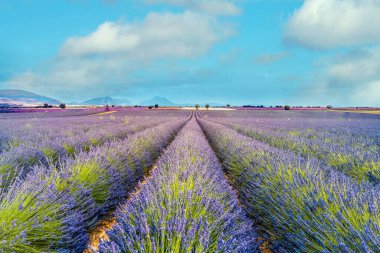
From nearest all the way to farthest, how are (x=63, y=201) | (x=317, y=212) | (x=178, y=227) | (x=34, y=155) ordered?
(x=178, y=227) → (x=317, y=212) → (x=63, y=201) → (x=34, y=155)

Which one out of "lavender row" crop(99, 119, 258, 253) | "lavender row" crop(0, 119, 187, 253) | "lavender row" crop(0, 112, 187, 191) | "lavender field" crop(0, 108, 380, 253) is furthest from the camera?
"lavender row" crop(0, 112, 187, 191)

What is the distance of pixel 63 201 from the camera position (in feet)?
7.26

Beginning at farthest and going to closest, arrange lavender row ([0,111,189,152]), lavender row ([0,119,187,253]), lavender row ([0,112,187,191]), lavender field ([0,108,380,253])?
lavender row ([0,111,189,152]), lavender row ([0,112,187,191]), lavender row ([0,119,187,253]), lavender field ([0,108,380,253])

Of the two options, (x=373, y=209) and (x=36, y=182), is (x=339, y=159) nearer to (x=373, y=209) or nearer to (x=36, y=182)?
(x=373, y=209)

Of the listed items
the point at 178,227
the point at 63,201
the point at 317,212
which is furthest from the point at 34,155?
the point at 317,212

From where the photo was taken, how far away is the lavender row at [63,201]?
1.77 meters

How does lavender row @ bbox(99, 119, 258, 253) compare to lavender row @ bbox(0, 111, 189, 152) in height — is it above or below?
above

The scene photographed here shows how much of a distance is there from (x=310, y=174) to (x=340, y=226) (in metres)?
0.90

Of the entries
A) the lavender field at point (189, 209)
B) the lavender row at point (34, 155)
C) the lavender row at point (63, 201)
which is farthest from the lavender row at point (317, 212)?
the lavender row at point (34, 155)

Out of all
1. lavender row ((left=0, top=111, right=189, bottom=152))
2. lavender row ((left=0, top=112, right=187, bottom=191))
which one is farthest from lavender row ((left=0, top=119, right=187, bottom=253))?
lavender row ((left=0, top=111, right=189, bottom=152))

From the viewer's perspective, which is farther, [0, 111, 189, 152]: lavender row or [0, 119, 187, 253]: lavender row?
[0, 111, 189, 152]: lavender row

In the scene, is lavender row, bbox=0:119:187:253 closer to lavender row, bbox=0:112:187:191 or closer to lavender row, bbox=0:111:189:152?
lavender row, bbox=0:112:187:191

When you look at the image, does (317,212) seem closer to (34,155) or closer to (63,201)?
(63,201)

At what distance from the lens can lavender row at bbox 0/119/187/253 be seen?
5.81ft
